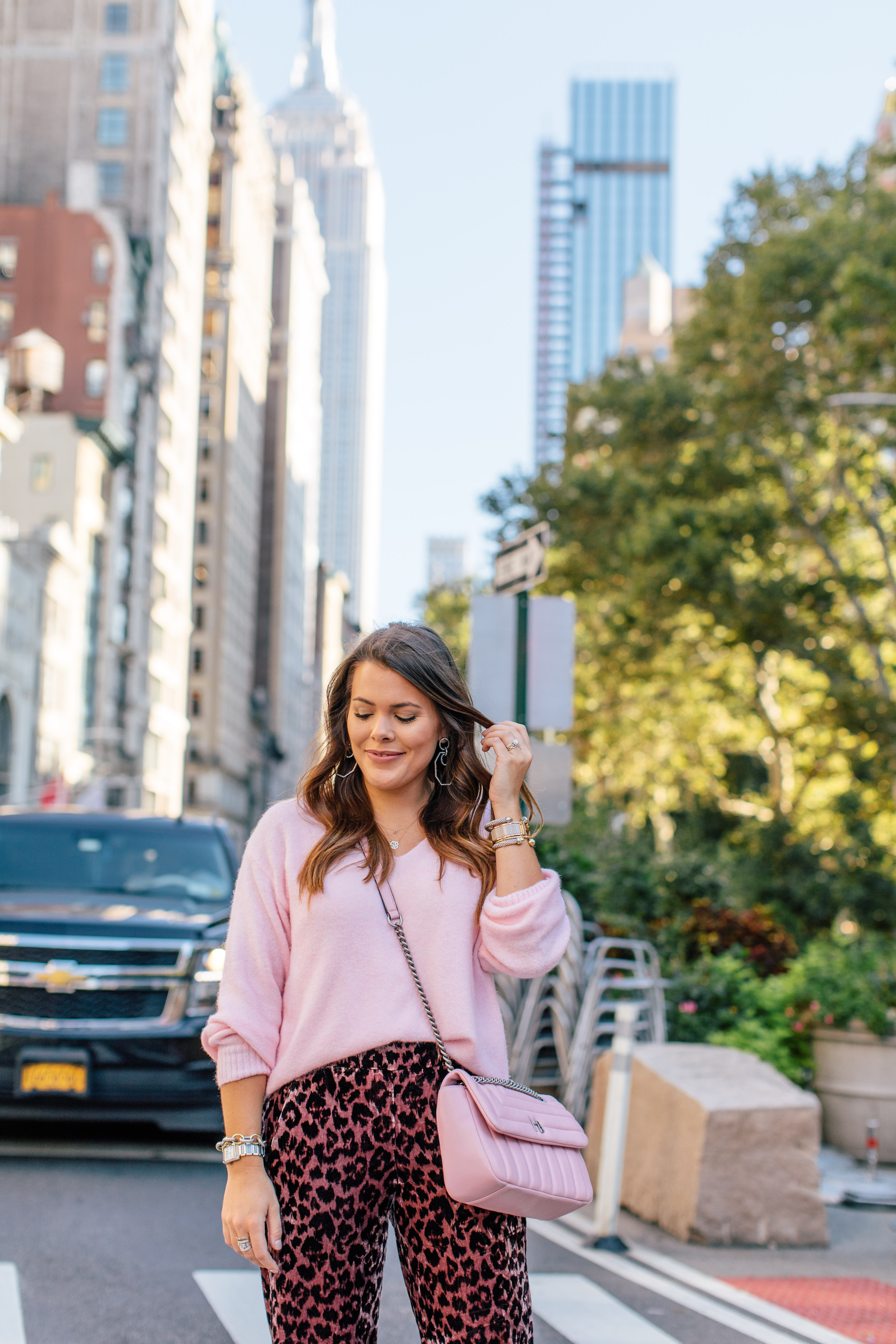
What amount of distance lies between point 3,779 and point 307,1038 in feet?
157

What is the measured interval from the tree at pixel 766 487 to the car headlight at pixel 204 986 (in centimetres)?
1120

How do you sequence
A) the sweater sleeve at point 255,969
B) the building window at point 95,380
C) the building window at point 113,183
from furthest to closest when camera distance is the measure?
the building window at point 113,183 < the building window at point 95,380 < the sweater sleeve at point 255,969

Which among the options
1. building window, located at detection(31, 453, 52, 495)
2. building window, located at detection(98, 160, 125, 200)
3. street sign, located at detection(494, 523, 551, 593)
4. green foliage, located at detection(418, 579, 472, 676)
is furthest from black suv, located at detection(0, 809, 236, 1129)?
building window, located at detection(98, 160, 125, 200)

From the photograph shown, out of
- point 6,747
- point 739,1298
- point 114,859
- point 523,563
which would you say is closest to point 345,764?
point 739,1298

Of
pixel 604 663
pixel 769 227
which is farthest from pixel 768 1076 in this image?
pixel 604 663

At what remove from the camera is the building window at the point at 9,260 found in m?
69.9

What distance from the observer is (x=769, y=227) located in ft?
79.7

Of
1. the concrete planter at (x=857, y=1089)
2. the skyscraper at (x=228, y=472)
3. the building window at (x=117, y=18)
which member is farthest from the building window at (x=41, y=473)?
the concrete planter at (x=857, y=1089)

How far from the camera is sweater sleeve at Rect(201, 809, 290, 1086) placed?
2.76 meters

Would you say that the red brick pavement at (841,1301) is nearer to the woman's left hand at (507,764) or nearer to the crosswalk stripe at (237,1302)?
the crosswalk stripe at (237,1302)

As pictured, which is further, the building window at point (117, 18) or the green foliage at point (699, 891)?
the building window at point (117, 18)

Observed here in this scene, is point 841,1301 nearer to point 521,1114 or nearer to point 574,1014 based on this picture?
point 574,1014

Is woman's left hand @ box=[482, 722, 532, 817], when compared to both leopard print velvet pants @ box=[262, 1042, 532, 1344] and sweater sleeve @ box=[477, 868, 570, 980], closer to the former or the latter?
sweater sleeve @ box=[477, 868, 570, 980]

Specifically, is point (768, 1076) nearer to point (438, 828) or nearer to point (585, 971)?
point (585, 971)
